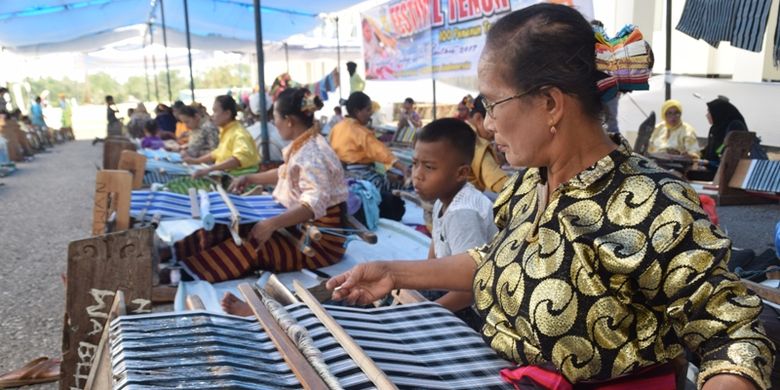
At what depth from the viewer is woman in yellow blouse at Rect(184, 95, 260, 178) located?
632 centimetres

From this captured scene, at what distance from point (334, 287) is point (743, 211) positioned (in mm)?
5910

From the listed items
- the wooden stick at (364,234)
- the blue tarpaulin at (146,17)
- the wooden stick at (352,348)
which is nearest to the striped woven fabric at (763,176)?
the wooden stick at (364,234)

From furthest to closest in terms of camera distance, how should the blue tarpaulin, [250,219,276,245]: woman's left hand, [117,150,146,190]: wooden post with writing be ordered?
1. the blue tarpaulin
2. [117,150,146,190]: wooden post with writing
3. [250,219,276,245]: woman's left hand

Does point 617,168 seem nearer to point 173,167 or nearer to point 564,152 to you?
point 564,152

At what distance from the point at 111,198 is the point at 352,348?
9.24ft

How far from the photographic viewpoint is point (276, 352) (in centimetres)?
173

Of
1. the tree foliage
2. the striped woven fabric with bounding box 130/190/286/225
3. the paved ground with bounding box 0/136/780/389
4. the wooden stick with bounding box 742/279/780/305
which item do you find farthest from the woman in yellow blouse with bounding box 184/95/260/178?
the tree foliage

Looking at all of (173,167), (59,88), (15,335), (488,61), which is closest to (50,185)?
(173,167)

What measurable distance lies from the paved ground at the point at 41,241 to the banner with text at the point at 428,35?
9.30 feet

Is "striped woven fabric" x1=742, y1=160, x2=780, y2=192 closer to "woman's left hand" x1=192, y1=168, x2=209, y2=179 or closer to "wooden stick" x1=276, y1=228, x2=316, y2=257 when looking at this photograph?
"wooden stick" x1=276, y1=228, x2=316, y2=257

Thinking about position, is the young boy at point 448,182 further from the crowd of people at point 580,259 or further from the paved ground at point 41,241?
A: the paved ground at point 41,241

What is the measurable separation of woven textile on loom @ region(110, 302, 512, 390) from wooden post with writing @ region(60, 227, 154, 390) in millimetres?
702

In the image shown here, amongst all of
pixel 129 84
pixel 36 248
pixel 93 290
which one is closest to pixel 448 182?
pixel 93 290

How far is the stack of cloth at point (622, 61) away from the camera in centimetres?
132
